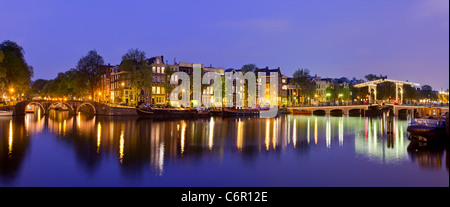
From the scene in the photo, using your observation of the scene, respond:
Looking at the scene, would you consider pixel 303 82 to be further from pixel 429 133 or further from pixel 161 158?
pixel 161 158

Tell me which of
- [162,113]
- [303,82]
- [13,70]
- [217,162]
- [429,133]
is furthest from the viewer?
[303,82]

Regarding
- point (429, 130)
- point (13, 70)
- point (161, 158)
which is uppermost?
point (13, 70)

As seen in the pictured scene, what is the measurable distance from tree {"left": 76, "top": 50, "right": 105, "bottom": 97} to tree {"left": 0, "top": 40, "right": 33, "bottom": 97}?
1441 cm

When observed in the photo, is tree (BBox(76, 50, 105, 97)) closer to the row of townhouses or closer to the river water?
the row of townhouses

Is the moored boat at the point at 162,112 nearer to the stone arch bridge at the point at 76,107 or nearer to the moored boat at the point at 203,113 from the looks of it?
the moored boat at the point at 203,113

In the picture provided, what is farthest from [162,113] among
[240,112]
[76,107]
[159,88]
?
[76,107]

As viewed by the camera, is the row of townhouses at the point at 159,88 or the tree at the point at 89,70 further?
the row of townhouses at the point at 159,88

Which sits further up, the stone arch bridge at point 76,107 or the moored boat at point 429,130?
the stone arch bridge at point 76,107
